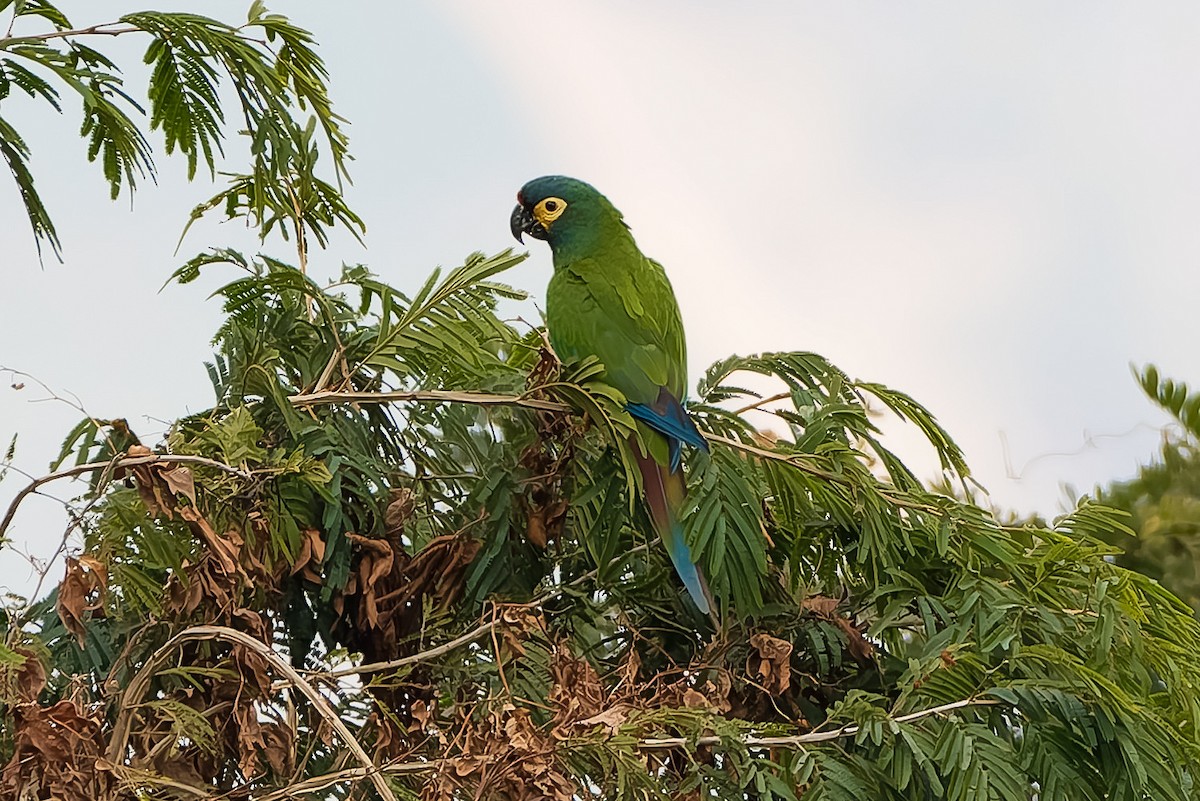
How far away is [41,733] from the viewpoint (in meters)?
1.54

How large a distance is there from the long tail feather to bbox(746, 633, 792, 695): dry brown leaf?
10 cm

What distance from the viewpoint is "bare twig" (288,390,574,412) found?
175 centimetres

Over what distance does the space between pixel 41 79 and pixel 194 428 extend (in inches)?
23.5

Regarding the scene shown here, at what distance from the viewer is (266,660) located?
165cm

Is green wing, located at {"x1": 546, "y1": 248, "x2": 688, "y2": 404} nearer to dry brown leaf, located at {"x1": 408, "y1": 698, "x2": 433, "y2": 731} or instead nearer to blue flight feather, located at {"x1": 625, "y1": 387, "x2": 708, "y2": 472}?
blue flight feather, located at {"x1": 625, "y1": 387, "x2": 708, "y2": 472}

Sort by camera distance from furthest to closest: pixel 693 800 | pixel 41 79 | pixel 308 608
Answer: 1. pixel 308 608
2. pixel 41 79
3. pixel 693 800

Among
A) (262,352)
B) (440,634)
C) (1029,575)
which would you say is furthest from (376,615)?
(1029,575)

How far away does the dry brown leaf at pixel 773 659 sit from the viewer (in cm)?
193

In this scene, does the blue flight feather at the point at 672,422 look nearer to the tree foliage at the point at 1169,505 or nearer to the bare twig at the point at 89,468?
the bare twig at the point at 89,468

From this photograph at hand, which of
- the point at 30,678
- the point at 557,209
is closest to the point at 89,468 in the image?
the point at 30,678

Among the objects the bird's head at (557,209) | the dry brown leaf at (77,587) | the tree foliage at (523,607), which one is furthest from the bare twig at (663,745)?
the bird's head at (557,209)

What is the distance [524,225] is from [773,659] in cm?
112

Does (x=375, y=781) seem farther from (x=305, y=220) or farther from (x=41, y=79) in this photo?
(x=41, y=79)

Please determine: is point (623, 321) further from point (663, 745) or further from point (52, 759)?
point (52, 759)
